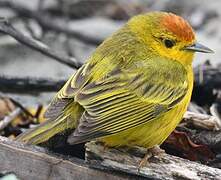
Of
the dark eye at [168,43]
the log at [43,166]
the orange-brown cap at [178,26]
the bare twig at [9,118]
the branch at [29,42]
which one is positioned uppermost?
the orange-brown cap at [178,26]

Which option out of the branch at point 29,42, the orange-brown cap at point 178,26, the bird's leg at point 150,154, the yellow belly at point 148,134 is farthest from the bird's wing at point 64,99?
the branch at point 29,42

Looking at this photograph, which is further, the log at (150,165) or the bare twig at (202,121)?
the bare twig at (202,121)

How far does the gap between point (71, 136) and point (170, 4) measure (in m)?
6.03

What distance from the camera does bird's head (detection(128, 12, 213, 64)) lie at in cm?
689

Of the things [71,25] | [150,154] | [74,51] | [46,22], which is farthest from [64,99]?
[71,25]

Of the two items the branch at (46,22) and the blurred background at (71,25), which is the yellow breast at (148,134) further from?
the branch at (46,22)

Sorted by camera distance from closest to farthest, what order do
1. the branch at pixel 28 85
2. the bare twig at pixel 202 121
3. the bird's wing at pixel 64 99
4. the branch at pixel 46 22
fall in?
the bird's wing at pixel 64 99 → the bare twig at pixel 202 121 → the branch at pixel 28 85 → the branch at pixel 46 22

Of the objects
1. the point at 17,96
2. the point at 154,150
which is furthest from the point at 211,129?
the point at 17,96

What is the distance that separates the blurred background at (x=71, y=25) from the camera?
32.3 ft

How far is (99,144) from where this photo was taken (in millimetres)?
6289

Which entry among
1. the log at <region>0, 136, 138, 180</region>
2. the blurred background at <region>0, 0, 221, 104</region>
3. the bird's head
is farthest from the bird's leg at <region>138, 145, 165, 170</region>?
the blurred background at <region>0, 0, 221, 104</region>

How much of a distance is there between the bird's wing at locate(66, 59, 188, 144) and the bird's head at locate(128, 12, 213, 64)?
0.18 meters

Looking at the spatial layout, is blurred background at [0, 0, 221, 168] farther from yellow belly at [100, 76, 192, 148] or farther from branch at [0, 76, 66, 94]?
yellow belly at [100, 76, 192, 148]

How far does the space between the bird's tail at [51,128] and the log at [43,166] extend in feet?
0.61
